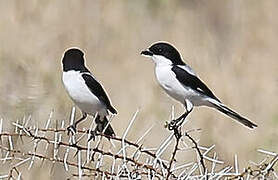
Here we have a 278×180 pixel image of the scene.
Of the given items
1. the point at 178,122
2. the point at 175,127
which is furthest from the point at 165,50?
the point at 175,127

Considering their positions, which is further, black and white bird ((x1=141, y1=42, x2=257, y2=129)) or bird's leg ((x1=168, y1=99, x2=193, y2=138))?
black and white bird ((x1=141, y1=42, x2=257, y2=129))

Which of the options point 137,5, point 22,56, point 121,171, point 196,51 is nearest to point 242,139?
point 196,51

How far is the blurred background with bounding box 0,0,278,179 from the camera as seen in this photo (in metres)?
3.54

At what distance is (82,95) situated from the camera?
2.05 meters

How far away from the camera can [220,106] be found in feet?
6.35

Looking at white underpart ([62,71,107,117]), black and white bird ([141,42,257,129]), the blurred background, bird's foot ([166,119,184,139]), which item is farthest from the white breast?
the blurred background

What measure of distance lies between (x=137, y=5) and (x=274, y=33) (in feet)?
2.01

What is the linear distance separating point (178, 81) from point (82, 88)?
0.94 feet

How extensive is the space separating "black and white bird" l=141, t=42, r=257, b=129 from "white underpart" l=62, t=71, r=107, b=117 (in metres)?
0.21

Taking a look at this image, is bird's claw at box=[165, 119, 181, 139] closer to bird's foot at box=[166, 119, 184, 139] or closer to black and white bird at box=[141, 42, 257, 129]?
bird's foot at box=[166, 119, 184, 139]

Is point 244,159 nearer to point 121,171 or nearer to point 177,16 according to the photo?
point 177,16

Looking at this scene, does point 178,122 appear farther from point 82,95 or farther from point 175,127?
point 82,95

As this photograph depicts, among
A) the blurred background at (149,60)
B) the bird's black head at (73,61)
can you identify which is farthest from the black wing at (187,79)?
the blurred background at (149,60)

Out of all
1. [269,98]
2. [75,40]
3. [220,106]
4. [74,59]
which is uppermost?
[75,40]
